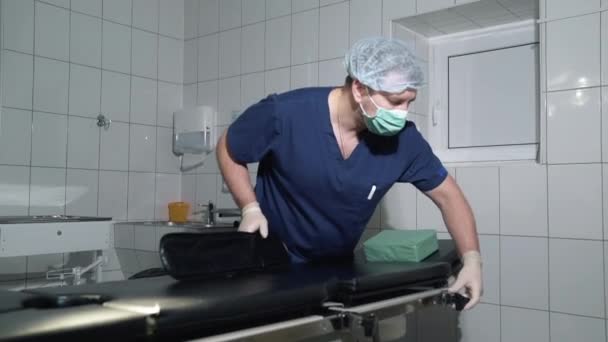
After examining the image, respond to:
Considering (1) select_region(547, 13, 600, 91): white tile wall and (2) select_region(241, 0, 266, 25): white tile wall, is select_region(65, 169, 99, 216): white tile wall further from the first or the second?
(1) select_region(547, 13, 600, 91): white tile wall

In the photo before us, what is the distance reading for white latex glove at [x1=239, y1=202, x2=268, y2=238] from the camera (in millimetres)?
1458

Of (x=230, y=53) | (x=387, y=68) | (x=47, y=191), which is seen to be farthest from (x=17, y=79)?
(x=387, y=68)

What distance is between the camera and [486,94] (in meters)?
2.42

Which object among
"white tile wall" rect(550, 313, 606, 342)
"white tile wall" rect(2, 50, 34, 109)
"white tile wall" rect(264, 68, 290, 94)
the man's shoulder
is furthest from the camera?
"white tile wall" rect(264, 68, 290, 94)

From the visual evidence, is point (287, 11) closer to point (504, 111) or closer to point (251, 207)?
point (504, 111)

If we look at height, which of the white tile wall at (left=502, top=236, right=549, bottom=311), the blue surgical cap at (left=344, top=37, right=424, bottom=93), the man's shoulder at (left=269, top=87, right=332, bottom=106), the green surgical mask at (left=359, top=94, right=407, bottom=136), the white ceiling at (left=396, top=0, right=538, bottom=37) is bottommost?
the white tile wall at (left=502, top=236, right=549, bottom=311)

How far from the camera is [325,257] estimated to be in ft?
5.27

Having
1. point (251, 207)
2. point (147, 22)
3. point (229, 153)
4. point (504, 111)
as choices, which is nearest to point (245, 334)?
point (251, 207)

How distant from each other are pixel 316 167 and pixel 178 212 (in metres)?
1.72

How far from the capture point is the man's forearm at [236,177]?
1.54 metres

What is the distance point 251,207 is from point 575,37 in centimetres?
130

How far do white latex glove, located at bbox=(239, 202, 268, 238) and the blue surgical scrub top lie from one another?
0.10m

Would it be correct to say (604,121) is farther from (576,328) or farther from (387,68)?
(387,68)

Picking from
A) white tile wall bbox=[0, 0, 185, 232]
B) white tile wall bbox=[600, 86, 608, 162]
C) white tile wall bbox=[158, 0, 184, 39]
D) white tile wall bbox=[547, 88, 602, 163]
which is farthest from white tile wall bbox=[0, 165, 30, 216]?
white tile wall bbox=[600, 86, 608, 162]
